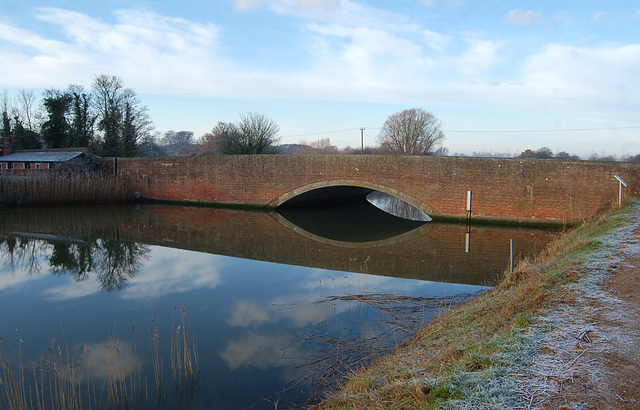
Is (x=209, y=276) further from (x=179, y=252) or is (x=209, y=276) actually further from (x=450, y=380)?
(x=450, y=380)

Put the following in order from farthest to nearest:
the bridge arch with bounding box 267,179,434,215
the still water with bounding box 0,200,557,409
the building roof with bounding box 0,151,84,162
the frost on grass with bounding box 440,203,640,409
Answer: the building roof with bounding box 0,151,84,162 < the bridge arch with bounding box 267,179,434,215 < the still water with bounding box 0,200,557,409 < the frost on grass with bounding box 440,203,640,409

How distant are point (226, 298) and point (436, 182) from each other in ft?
32.9

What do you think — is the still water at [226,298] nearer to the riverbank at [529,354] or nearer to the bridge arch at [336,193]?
the riverbank at [529,354]

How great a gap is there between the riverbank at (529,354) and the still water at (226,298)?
784mm

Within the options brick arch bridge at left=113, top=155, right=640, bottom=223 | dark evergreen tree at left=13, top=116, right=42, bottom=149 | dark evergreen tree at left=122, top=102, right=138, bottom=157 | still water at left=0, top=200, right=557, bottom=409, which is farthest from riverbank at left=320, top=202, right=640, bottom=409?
dark evergreen tree at left=13, top=116, right=42, bottom=149

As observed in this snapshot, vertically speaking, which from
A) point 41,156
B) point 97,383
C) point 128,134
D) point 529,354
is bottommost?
point 97,383

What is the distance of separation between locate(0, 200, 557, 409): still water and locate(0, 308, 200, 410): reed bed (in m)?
0.02

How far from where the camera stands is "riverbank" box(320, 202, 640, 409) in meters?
2.43

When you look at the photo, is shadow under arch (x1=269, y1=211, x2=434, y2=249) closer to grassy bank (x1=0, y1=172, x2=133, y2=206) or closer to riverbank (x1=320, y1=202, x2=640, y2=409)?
riverbank (x1=320, y1=202, x2=640, y2=409)

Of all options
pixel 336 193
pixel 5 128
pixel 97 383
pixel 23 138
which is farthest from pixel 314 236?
pixel 5 128

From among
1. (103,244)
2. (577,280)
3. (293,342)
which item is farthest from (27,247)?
(577,280)

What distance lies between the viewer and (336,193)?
20.1 metres

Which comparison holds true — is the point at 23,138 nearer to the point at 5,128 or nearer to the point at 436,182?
the point at 5,128

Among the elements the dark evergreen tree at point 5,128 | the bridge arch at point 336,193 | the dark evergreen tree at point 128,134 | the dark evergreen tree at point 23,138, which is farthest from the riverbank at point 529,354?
the dark evergreen tree at point 5,128
